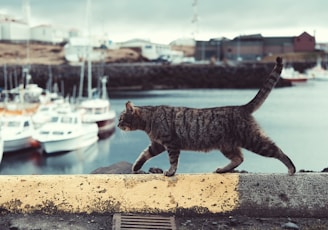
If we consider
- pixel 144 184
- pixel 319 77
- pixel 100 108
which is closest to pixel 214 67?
pixel 319 77

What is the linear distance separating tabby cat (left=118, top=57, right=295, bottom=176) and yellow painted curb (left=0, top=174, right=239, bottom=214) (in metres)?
0.24

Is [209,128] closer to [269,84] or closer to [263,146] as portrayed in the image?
[263,146]

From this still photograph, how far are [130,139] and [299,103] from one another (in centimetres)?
2445

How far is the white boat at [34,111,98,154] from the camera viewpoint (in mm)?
26016

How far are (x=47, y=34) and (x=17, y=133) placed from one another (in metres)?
54.2

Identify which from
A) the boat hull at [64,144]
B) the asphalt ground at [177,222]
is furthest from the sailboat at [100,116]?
the asphalt ground at [177,222]

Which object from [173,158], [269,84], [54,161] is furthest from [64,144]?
[269,84]

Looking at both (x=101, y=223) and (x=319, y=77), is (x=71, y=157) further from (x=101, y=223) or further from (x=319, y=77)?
(x=319, y=77)

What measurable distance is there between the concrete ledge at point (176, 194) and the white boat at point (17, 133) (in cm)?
2134

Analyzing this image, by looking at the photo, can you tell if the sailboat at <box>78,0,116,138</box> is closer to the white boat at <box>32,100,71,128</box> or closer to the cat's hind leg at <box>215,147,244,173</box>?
the white boat at <box>32,100,71,128</box>

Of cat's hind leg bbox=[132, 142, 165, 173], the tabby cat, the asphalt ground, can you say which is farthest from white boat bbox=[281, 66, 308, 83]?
the asphalt ground

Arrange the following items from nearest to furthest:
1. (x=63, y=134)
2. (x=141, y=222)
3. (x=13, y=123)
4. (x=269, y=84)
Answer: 1. (x=141, y=222)
2. (x=269, y=84)
3. (x=63, y=134)
4. (x=13, y=123)

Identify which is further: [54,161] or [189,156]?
[54,161]

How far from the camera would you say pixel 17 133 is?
2670cm
